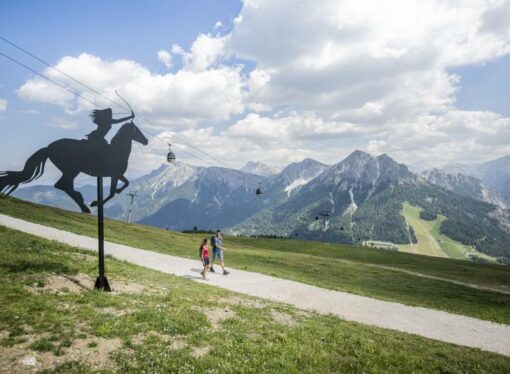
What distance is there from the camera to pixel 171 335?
12.8 m

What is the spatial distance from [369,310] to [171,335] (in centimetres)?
1554

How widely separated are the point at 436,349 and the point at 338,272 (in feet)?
97.5

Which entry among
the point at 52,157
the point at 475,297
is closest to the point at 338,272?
the point at 475,297

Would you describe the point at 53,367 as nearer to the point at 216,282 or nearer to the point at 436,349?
the point at 436,349

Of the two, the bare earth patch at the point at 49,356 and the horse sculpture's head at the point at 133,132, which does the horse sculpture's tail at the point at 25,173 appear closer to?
the horse sculpture's head at the point at 133,132

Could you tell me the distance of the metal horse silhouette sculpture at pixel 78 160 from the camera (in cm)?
1593

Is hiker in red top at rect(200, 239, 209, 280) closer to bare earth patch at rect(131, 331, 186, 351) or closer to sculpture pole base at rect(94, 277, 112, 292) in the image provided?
sculpture pole base at rect(94, 277, 112, 292)

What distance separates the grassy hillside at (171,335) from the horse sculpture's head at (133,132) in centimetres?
811

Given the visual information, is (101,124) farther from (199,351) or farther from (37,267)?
(199,351)

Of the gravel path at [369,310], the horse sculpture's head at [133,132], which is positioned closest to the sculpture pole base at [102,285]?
the horse sculpture's head at [133,132]

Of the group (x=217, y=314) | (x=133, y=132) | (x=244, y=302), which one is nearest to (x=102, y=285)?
(x=217, y=314)

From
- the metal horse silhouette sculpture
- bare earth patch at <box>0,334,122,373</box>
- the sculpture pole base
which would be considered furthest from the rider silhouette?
bare earth patch at <box>0,334,122,373</box>

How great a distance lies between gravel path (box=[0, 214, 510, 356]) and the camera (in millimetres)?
19766

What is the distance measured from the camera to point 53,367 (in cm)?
964
